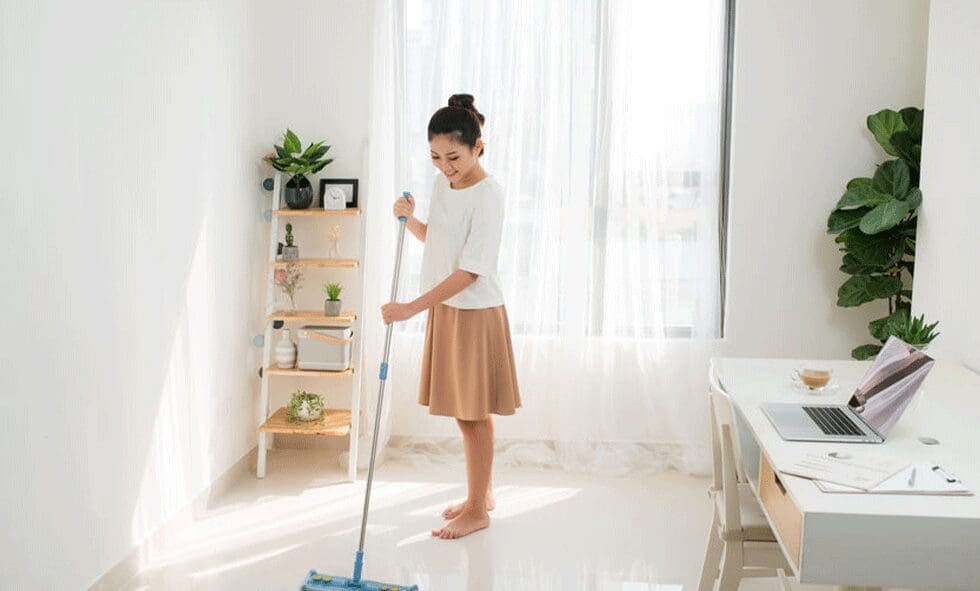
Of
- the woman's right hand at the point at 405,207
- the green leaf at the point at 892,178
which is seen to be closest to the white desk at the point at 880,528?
the woman's right hand at the point at 405,207

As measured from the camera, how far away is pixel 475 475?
3.36 metres

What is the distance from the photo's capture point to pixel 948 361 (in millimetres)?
3086

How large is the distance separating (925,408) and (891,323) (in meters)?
1.31

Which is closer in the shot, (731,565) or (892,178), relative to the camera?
(731,565)

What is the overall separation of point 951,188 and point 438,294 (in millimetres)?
1793

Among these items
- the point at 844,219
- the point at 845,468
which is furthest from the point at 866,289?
the point at 845,468

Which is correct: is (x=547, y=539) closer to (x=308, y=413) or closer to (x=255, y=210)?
(x=308, y=413)

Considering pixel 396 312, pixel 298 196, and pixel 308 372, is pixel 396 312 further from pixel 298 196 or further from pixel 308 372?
pixel 298 196

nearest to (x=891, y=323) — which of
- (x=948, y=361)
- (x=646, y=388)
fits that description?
(x=948, y=361)

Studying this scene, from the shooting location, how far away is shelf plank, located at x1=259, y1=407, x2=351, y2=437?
388 centimetres

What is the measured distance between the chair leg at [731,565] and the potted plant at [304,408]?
220 cm

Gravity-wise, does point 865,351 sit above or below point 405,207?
below

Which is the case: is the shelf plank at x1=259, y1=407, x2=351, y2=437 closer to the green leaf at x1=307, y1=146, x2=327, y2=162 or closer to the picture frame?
the picture frame

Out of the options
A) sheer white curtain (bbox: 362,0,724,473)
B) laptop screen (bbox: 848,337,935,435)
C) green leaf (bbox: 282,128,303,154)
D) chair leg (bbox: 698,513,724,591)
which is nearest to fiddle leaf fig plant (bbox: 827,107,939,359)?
sheer white curtain (bbox: 362,0,724,473)
